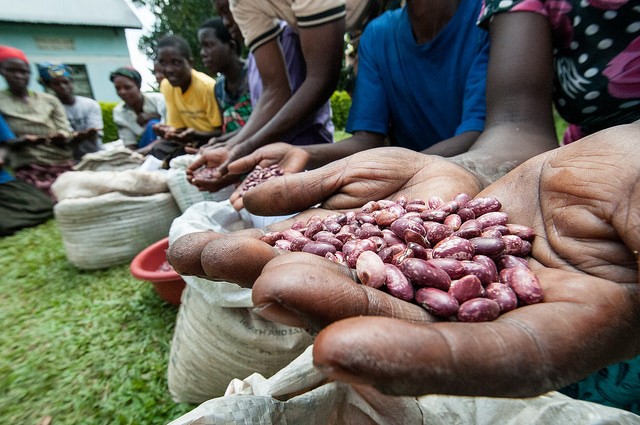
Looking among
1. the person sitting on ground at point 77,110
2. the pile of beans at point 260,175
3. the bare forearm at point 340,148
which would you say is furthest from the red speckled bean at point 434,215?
the person sitting on ground at point 77,110

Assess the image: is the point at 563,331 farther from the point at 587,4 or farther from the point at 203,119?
the point at 203,119

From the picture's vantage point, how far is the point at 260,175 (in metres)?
1.69

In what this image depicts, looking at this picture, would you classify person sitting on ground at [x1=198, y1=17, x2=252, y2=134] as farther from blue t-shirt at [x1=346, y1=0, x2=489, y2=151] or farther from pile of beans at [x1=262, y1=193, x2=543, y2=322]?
pile of beans at [x1=262, y1=193, x2=543, y2=322]

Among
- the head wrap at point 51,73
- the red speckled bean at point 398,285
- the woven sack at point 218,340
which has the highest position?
the head wrap at point 51,73

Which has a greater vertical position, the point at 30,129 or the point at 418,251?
the point at 30,129

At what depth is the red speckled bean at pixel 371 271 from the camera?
73cm

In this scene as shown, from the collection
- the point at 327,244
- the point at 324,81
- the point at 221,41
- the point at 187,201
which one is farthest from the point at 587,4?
the point at 221,41

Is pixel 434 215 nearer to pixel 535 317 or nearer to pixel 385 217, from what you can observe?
pixel 385 217

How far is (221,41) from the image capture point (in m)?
3.35

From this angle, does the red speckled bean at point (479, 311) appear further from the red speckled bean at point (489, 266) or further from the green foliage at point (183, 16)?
the green foliage at point (183, 16)

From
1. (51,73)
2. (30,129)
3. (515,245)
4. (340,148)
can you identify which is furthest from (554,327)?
(51,73)

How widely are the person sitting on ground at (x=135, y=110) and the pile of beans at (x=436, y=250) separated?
4.82m

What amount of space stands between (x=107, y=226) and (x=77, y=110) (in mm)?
3512

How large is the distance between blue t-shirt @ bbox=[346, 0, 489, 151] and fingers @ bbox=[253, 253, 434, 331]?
1.38m
